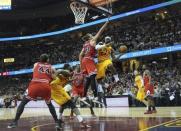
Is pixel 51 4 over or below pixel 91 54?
over

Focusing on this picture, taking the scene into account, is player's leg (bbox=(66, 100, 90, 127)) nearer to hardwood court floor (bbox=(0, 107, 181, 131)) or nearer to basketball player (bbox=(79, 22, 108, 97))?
hardwood court floor (bbox=(0, 107, 181, 131))

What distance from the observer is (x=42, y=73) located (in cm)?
915

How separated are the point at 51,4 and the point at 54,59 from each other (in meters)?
7.78

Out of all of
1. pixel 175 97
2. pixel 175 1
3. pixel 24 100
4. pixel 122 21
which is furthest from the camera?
pixel 122 21

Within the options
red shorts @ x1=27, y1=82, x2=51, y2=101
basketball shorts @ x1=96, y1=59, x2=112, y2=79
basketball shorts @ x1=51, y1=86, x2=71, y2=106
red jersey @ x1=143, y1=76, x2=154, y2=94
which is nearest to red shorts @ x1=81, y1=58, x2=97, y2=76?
basketball shorts @ x1=96, y1=59, x2=112, y2=79

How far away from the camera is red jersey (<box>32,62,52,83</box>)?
360 inches

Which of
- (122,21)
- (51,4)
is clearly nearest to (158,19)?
(122,21)

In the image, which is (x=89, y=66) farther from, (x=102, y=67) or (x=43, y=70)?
(x=43, y=70)

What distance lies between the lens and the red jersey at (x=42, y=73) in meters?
9.14

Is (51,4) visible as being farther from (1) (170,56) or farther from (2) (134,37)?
(1) (170,56)

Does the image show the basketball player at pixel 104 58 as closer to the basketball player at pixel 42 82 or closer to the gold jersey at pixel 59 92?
the gold jersey at pixel 59 92

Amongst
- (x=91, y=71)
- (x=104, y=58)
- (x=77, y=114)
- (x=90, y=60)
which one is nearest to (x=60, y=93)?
(x=77, y=114)

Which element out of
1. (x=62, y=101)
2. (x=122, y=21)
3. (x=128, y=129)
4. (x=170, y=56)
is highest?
(x=122, y=21)

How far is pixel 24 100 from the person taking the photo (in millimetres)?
9359
